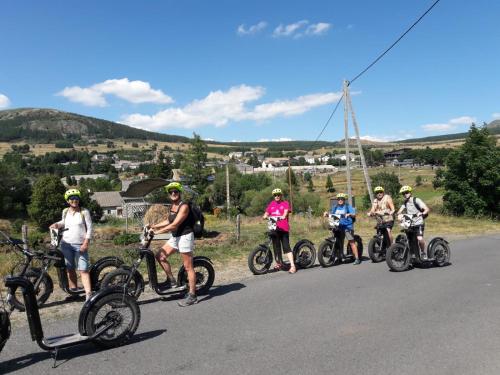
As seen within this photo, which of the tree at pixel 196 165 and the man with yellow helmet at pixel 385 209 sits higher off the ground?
the tree at pixel 196 165

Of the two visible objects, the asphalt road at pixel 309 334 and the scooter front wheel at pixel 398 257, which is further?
the scooter front wheel at pixel 398 257

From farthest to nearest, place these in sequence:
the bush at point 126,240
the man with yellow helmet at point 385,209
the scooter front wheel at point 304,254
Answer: the bush at point 126,240 → the man with yellow helmet at point 385,209 → the scooter front wheel at point 304,254

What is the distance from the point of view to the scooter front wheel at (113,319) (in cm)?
494

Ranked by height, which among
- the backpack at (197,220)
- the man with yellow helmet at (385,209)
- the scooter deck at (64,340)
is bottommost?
the scooter deck at (64,340)

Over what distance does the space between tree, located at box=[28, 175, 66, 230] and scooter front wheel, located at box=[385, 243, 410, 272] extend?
53355 mm

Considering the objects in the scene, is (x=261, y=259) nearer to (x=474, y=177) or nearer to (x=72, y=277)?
(x=72, y=277)

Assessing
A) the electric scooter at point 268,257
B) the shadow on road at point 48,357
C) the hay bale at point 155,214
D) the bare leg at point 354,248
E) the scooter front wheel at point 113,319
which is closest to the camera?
the shadow on road at point 48,357

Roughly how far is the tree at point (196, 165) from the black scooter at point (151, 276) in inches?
1760

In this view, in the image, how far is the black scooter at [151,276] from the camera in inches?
258

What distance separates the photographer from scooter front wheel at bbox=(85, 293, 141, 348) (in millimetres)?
4938

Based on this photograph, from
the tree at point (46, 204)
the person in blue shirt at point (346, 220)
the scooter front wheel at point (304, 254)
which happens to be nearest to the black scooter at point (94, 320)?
the scooter front wheel at point (304, 254)

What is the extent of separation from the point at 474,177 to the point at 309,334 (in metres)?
29.2

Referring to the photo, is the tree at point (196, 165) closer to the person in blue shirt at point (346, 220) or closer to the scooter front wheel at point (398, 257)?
the person in blue shirt at point (346, 220)

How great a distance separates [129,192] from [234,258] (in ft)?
34.3
